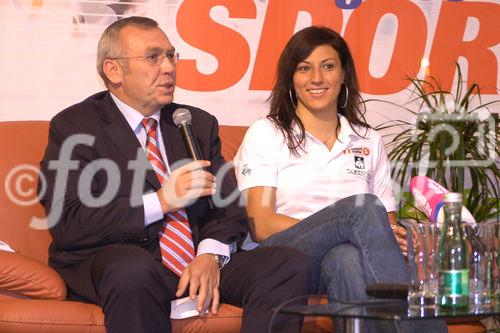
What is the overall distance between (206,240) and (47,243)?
0.66 meters

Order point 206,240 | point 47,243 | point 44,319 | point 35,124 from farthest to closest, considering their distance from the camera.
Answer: point 35,124 < point 47,243 < point 206,240 < point 44,319

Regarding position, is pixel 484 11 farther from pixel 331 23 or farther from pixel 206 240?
pixel 206 240

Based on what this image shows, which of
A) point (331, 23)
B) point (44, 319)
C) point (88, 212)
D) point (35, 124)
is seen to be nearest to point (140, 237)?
point (88, 212)

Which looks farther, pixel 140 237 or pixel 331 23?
pixel 331 23

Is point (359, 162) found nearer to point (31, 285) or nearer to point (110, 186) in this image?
point (110, 186)

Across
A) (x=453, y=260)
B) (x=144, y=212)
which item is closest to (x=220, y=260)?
(x=144, y=212)

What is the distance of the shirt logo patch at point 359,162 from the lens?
3.78 m

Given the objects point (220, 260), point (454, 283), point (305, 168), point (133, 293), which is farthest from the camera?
point (305, 168)

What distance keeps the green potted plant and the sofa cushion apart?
76.1 inches

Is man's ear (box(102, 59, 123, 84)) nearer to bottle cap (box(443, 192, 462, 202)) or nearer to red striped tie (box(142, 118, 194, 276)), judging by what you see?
red striped tie (box(142, 118, 194, 276))

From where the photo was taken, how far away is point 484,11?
494 cm

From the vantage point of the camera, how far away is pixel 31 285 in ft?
A: 10.2

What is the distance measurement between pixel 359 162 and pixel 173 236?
89 centimetres

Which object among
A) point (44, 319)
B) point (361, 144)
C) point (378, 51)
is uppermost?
point (378, 51)
